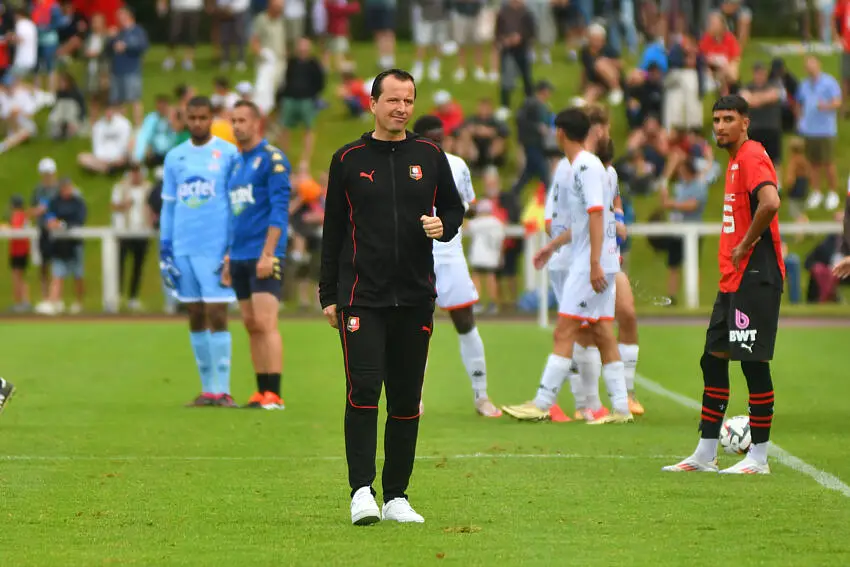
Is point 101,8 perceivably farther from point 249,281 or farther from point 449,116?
point 249,281

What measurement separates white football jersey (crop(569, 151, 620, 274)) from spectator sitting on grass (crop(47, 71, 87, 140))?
2271cm

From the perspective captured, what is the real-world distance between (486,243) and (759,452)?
16.3 metres

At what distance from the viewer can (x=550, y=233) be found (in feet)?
40.7

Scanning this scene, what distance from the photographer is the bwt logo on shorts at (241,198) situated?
1305 cm

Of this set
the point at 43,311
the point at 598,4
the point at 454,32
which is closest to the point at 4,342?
the point at 43,311

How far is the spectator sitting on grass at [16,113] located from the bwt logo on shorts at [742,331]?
88.5ft

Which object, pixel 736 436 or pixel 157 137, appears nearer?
pixel 736 436

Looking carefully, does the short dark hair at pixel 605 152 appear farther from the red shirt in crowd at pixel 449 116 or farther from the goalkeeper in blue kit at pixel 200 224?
the red shirt in crowd at pixel 449 116

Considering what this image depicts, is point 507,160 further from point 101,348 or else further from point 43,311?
point 101,348

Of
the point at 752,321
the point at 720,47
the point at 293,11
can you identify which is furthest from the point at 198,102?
the point at 293,11

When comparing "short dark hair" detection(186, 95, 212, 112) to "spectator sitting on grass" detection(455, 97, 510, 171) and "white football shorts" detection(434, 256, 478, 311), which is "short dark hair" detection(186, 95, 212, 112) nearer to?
"white football shorts" detection(434, 256, 478, 311)

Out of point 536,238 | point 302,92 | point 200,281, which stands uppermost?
point 302,92

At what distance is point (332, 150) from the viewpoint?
32.8 metres

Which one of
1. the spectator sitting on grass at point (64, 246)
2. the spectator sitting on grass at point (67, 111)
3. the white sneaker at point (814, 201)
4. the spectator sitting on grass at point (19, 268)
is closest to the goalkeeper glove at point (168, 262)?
the spectator sitting on grass at point (64, 246)
